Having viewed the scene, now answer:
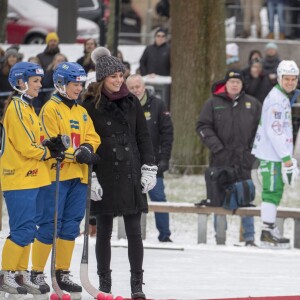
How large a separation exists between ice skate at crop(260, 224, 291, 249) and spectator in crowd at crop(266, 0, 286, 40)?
11.7 meters

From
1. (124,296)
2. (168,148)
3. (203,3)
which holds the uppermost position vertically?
(203,3)

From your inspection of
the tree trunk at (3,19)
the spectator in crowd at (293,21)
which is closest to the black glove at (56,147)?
the tree trunk at (3,19)

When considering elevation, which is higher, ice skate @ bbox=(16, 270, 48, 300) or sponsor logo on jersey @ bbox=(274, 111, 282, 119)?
sponsor logo on jersey @ bbox=(274, 111, 282, 119)

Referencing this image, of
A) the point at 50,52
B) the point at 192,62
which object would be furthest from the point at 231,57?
the point at 50,52

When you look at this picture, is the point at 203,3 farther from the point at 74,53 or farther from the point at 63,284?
the point at 63,284

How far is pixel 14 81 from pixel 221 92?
4.09 meters

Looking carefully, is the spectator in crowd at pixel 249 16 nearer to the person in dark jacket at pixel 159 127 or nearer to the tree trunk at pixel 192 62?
the tree trunk at pixel 192 62

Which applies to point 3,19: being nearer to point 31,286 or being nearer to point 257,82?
point 257,82

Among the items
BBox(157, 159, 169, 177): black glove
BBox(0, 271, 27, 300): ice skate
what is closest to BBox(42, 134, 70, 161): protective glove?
BBox(0, 271, 27, 300): ice skate

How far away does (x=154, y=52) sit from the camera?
21672mm

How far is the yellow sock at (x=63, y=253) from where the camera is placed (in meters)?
10.9

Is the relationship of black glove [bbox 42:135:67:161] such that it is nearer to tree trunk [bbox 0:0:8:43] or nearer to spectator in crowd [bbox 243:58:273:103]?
spectator in crowd [bbox 243:58:273:103]

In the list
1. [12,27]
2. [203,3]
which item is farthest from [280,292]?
[12,27]

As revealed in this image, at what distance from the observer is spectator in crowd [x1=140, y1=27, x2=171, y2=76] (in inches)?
846
